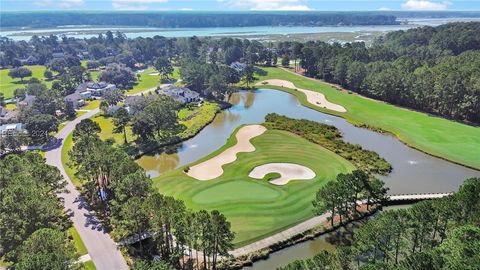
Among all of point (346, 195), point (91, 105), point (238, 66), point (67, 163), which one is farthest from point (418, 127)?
point (91, 105)

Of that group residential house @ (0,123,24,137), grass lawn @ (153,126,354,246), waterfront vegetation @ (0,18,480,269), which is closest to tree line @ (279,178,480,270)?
waterfront vegetation @ (0,18,480,269)

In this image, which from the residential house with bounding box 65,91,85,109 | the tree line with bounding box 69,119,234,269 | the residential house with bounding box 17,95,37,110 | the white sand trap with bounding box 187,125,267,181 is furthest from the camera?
the residential house with bounding box 65,91,85,109

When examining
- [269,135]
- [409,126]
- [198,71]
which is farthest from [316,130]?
[198,71]

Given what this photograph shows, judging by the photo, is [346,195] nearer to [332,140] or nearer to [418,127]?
[332,140]

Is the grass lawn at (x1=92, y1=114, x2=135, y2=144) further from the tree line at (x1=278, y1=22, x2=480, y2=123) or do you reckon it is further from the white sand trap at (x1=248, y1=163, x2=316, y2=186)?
the tree line at (x1=278, y1=22, x2=480, y2=123)

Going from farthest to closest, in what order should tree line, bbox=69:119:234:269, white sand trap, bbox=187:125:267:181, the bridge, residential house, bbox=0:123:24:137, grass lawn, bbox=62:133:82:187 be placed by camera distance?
1. residential house, bbox=0:123:24:137
2. white sand trap, bbox=187:125:267:181
3. grass lawn, bbox=62:133:82:187
4. the bridge
5. tree line, bbox=69:119:234:269

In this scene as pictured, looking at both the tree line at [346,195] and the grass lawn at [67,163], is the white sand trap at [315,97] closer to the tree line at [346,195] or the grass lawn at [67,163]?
the tree line at [346,195]

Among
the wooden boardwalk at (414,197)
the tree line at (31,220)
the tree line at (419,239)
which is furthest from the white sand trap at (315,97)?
the tree line at (31,220)

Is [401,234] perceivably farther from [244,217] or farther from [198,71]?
[198,71]
